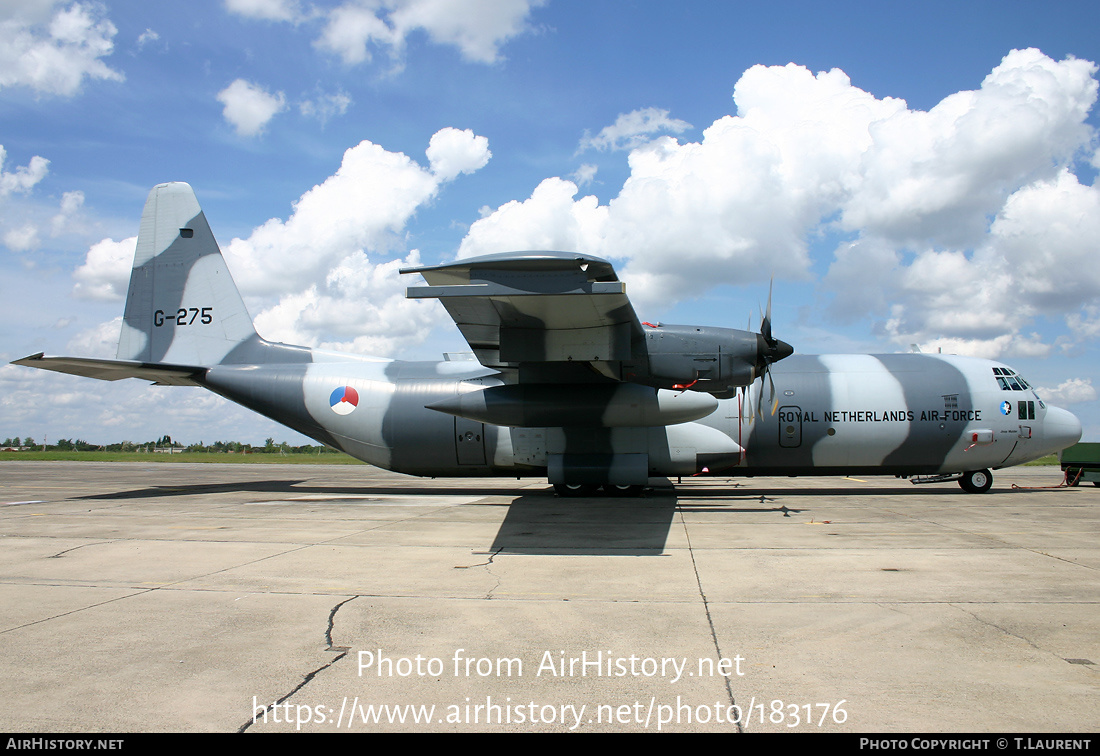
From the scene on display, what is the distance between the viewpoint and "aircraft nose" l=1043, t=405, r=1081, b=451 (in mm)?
16562

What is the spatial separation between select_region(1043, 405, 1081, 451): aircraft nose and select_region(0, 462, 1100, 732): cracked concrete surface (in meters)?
5.91

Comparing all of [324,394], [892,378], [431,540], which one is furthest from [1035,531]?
[324,394]

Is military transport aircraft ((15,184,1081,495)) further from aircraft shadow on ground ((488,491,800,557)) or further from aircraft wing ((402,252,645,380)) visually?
aircraft shadow on ground ((488,491,800,557))

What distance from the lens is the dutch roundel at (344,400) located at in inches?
674

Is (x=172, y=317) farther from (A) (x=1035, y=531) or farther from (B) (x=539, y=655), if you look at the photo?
(A) (x=1035, y=531)

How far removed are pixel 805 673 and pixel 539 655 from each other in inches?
71.0

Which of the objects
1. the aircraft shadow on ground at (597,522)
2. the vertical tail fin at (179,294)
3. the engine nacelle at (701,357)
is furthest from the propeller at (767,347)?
the vertical tail fin at (179,294)

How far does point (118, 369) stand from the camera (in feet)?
53.3

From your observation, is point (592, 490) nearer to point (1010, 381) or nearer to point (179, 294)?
point (1010, 381)

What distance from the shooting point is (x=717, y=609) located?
577cm

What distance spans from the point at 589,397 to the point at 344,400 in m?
6.99

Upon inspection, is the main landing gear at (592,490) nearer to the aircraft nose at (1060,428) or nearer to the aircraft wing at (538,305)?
the aircraft wing at (538,305)

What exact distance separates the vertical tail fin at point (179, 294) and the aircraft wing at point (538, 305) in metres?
9.28

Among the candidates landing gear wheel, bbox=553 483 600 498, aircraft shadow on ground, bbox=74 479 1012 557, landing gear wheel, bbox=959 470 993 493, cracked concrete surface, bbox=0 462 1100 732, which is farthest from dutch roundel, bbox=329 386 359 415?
landing gear wheel, bbox=959 470 993 493
